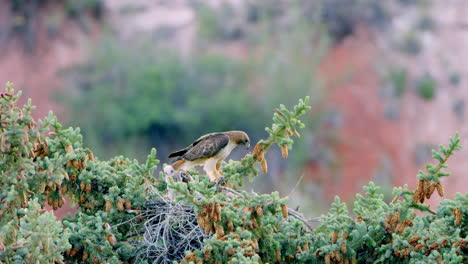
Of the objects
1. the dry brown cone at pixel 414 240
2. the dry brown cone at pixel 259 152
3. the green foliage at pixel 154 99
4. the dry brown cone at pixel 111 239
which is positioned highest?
the green foliage at pixel 154 99

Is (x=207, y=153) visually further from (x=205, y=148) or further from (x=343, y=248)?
(x=343, y=248)

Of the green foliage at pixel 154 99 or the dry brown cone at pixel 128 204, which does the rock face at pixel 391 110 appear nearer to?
the green foliage at pixel 154 99

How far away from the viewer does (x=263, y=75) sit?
23.4 m

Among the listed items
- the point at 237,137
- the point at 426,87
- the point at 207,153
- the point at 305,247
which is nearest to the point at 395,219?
the point at 305,247

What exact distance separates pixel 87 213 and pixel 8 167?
1509 millimetres

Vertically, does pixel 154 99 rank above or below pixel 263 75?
below

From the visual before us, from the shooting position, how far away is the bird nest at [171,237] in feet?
17.6

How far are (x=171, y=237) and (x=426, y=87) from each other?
783 inches

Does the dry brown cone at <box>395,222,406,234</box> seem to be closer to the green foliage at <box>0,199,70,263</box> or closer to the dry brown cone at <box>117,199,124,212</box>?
the dry brown cone at <box>117,199,124,212</box>

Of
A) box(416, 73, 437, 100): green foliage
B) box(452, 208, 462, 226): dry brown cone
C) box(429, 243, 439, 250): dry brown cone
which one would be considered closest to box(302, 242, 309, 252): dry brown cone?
box(429, 243, 439, 250): dry brown cone

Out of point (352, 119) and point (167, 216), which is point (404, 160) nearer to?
point (352, 119)

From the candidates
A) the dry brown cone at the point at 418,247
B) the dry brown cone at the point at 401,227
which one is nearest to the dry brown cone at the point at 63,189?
the dry brown cone at the point at 401,227

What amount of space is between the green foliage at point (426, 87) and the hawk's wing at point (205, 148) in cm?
1732

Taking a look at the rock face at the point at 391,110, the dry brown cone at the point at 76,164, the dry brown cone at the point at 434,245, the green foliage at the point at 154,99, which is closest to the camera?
the dry brown cone at the point at 434,245
